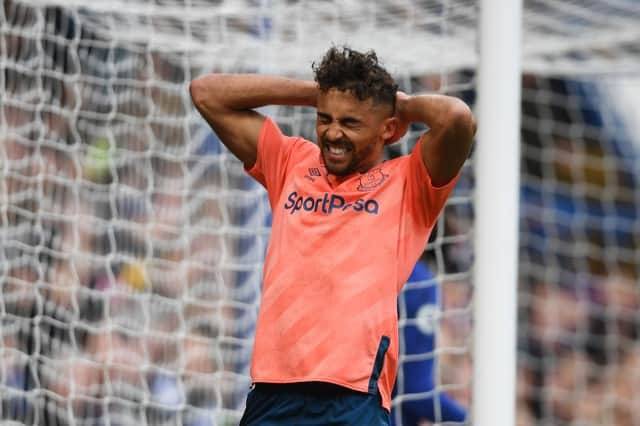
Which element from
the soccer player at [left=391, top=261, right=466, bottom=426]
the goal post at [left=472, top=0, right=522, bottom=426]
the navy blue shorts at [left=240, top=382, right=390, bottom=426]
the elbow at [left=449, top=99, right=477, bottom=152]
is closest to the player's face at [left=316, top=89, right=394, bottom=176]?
the elbow at [left=449, top=99, right=477, bottom=152]

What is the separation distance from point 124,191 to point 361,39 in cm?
105

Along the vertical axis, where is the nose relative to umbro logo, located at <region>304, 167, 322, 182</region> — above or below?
above

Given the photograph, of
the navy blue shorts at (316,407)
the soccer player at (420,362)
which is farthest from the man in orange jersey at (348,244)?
the soccer player at (420,362)

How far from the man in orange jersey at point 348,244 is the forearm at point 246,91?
61 mm

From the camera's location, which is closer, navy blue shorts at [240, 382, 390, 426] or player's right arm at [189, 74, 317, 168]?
navy blue shorts at [240, 382, 390, 426]

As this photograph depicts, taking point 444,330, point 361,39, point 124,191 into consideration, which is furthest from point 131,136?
point 444,330

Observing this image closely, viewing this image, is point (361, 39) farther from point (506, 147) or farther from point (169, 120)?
point (506, 147)

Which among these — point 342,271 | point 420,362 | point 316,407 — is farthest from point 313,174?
point 420,362

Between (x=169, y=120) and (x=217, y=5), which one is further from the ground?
(x=217, y=5)

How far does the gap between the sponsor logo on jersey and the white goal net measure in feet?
4.00

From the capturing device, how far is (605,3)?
11.4ft

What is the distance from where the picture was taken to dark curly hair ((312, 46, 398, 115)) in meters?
1.91

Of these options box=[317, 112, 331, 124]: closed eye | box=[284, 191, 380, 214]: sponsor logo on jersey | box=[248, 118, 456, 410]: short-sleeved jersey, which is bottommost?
box=[248, 118, 456, 410]: short-sleeved jersey

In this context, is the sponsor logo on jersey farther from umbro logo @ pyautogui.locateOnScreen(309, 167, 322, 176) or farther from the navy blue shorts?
the navy blue shorts
